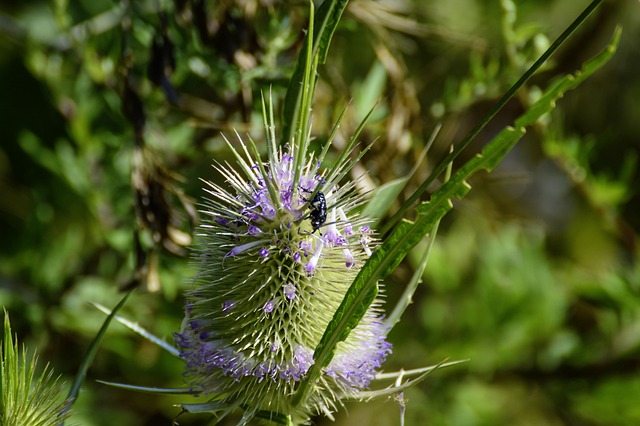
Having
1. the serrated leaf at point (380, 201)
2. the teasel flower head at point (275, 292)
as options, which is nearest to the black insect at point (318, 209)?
the teasel flower head at point (275, 292)

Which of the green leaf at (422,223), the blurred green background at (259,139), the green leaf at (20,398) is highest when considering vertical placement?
the blurred green background at (259,139)

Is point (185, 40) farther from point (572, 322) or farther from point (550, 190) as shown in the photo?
point (550, 190)

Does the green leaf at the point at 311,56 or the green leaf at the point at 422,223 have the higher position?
the green leaf at the point at 311,56

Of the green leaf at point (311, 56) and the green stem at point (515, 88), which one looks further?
the green leaf at point (311, 56)

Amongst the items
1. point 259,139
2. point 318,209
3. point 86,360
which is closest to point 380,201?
point 318,209

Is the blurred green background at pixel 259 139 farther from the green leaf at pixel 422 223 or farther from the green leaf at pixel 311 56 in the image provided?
A: the green leaf at pixel 422 223

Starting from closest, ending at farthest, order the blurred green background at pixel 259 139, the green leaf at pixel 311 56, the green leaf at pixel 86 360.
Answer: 1. the green leaf at pixel 311 56
2. the green leaf at pixel 86 360
3. the blurred green background at pixel 259 139

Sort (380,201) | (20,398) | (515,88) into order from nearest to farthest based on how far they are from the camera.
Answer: (515,88) → (20,398) → (380,201)

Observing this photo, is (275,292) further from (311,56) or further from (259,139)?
(259,139)
